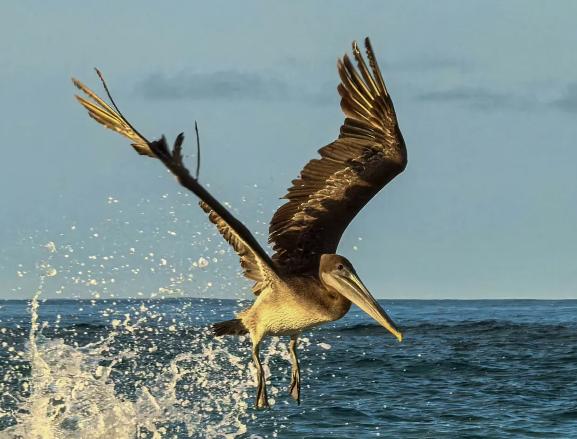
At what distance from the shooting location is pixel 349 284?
9461 millimetres

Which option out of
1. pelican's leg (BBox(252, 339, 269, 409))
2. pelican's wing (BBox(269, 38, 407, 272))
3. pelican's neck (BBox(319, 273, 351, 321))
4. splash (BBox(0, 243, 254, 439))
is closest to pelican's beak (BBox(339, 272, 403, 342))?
pelican's neck (BBox(319, 273, 351, 321))

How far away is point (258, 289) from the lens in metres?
10.7

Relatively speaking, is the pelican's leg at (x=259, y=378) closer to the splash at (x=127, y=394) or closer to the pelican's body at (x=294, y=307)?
the pelican's body at (x=294, y=307)

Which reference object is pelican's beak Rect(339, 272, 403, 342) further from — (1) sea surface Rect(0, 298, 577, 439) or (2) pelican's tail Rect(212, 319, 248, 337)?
(1) sea surface Rect(0, 298, 577, 439)

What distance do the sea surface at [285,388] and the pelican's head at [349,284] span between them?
3622mm

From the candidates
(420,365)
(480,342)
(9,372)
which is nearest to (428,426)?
(420,365)

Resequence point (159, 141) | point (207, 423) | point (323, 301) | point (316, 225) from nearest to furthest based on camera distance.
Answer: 1. point (159, 141)
2. point (323, 301)
3. point (316, 225)
4. point (207, 423)

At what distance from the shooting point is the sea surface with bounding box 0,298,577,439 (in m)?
14.5

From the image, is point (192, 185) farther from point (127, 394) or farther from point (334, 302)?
point (127, 394)

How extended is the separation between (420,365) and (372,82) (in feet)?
50.9

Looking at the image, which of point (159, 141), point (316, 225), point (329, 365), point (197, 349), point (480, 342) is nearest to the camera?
point (159, 141)

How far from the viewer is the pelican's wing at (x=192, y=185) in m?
7.80

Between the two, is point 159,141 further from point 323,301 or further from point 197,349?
point 197,349

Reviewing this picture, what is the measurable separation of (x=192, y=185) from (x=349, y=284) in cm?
→ 210
